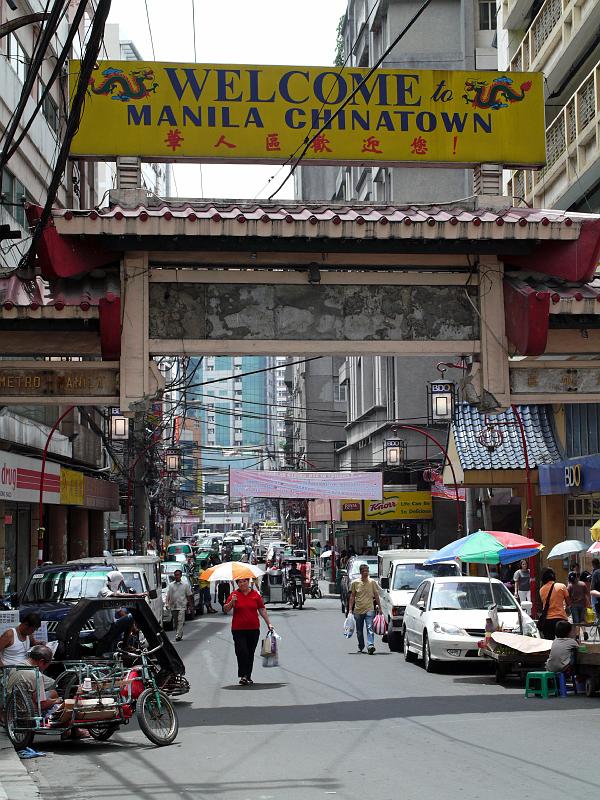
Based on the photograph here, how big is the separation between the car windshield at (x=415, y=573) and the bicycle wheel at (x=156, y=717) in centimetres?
1424

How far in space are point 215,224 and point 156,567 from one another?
15568 millimetres

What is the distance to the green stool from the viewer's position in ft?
53.3

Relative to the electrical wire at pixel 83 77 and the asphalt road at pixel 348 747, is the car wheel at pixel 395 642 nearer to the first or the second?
the asphalt road at pixel 348 747

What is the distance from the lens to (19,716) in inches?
492

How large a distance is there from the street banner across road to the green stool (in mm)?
31093

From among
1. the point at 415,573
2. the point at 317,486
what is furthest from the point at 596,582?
the point at 317,486

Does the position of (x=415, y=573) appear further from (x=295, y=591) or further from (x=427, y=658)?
(x=295, y=591)

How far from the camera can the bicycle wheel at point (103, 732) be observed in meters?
13.0

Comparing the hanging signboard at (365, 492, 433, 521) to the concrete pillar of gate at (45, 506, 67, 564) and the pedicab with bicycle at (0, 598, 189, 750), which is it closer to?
the concrete pillar of gate at (45, 506, 67, 564)

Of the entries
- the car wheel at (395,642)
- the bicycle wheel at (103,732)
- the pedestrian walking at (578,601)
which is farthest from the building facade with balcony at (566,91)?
the bicycle wheel at (103,732)

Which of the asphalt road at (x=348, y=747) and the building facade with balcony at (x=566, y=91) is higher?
the building facade with balcony at (x=566, y=91)

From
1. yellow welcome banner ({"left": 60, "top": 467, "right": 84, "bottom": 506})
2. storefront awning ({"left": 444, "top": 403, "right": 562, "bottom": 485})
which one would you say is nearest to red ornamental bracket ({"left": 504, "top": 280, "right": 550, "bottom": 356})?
storefront awning ({"left": 444, "top": 403, "right": 562, "bottom": 485})

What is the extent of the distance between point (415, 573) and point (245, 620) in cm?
963

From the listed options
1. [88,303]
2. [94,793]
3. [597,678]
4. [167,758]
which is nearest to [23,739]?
[167,758]
